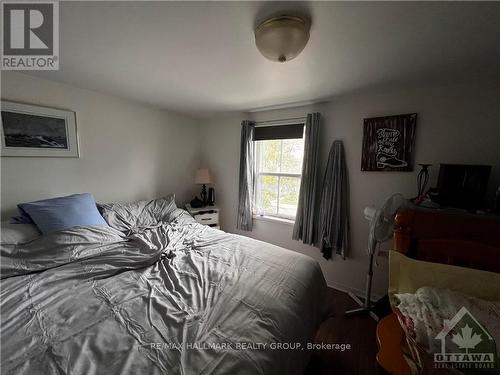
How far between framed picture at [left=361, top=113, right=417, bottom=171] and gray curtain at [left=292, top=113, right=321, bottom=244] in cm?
53

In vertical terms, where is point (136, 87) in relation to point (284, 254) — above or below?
above

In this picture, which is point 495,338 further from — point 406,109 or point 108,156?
point 108,156

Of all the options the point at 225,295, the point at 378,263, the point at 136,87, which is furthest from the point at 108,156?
the point at 378,263

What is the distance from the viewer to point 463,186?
151 cm

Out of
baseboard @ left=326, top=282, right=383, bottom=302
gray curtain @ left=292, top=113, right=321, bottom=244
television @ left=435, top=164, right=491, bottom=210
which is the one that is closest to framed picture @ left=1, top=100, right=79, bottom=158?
gray curtain @ left=292, top=113, right=321, bottom=244

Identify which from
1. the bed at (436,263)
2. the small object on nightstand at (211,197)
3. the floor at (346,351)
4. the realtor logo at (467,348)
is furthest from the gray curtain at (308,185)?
the realtor logo at (467,348)

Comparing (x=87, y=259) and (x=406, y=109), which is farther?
(x=406, y=109)

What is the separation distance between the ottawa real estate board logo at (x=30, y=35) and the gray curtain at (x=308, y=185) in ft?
7.52

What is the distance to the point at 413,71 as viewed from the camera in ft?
5.21

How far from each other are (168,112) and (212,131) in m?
0.75

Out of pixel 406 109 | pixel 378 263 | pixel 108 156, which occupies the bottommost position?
pixel 378 263

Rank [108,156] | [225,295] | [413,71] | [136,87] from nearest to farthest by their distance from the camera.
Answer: [225,295], [413,71], [136,87], [108,156]

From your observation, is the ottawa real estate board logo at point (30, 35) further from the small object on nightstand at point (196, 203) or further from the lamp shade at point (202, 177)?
the small object on nightstand at point (196, 203)

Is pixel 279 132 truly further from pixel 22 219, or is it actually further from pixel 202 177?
pixel 22 219
